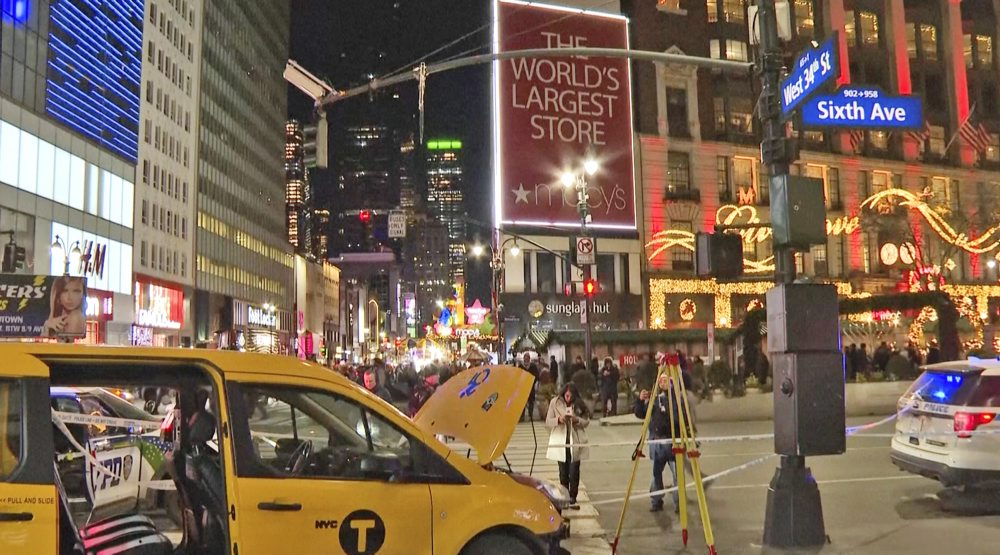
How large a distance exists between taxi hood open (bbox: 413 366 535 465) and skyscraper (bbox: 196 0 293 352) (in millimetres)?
56405

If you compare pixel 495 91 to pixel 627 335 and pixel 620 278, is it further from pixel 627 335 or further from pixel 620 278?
pixel 627 335

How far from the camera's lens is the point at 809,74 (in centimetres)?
808

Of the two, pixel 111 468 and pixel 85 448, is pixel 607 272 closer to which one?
pixel 111 468

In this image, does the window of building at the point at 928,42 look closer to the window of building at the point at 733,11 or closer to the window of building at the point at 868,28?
the window of building at the point at 868,28

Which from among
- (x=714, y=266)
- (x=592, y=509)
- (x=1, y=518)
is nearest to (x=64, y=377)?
(x=1, y=518)

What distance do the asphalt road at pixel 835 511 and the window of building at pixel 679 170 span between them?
29.6 m

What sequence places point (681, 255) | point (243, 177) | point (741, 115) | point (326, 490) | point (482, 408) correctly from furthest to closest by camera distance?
point (243, 177) → point (741, 115) → point (681, 255) → point (482, 408) → point (326, 490)

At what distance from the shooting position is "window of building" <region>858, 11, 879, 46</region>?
48.4 m

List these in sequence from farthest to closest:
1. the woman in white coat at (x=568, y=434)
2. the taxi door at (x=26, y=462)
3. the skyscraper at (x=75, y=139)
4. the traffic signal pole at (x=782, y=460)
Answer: the skyscraper at (x=75, y=139) < the woman in white coat at (x=568, y=434) < the traffic signal pole at (x=782, y=460) < the taxi door at (x=26, y=462)

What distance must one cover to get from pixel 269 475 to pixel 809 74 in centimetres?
633

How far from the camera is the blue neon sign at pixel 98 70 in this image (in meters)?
44.8

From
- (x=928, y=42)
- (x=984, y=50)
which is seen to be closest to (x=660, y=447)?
(x=928, y=42)

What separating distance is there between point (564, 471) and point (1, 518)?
7539 mm

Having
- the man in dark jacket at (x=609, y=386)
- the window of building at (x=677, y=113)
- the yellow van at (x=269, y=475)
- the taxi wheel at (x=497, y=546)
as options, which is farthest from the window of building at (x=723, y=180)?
the taxi wheel at (x=497, y=546)
